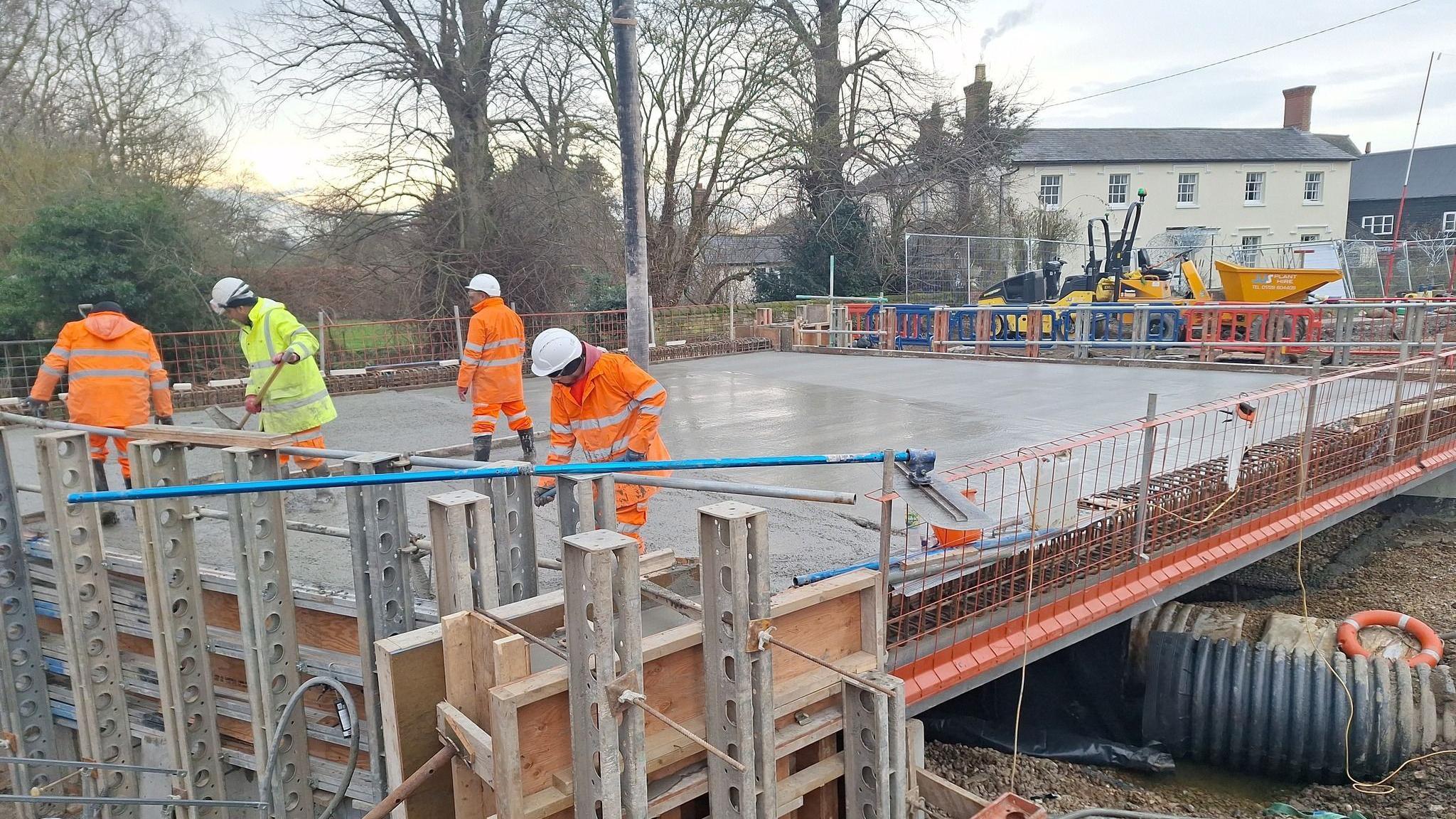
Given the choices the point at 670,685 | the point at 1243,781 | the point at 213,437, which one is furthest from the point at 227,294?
the point at 1243,781

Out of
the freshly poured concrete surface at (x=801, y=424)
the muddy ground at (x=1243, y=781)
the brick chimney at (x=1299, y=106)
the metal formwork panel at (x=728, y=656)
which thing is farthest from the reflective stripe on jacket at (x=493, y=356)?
the brick chimney at (x=1299, y=106)

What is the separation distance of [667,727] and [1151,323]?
48.8ft

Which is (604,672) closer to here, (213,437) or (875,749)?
(875,749)

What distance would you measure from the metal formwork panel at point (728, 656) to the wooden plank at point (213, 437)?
2366 mm

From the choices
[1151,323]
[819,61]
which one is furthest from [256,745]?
[819,61]

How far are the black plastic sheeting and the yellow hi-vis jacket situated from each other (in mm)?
4795

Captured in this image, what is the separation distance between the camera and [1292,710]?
17.9 feet

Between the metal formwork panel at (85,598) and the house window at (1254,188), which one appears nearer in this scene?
the metal formwork panel at (85,598)

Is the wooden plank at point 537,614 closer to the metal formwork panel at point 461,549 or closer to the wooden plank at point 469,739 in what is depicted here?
the metal formwork panel at point 461,549

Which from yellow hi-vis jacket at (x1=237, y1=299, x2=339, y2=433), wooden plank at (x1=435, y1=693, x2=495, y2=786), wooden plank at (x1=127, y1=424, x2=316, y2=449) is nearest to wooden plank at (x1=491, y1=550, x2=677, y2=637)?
wooden plank at (x1=435, y1=693, x2=495, y2=786)

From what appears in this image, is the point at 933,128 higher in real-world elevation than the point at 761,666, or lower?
higher

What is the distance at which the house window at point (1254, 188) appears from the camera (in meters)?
37.9

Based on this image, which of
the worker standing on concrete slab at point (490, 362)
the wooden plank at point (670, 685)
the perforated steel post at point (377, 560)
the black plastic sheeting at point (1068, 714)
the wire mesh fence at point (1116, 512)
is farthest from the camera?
the worker standing on concrete slab at point (490, 362)

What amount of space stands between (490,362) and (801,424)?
356 cm
